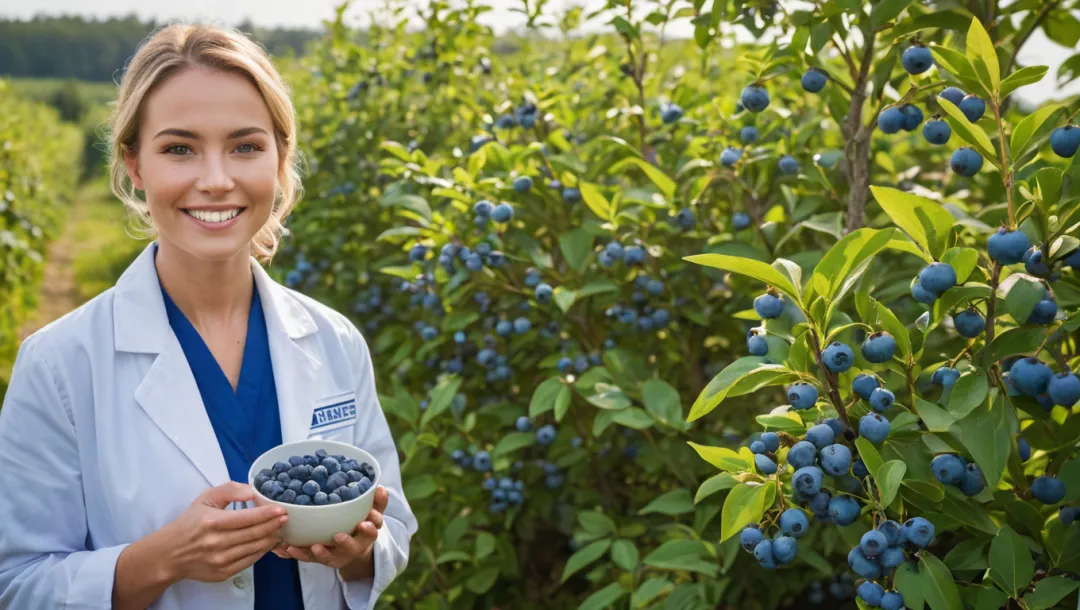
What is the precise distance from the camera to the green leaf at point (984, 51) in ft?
4.76

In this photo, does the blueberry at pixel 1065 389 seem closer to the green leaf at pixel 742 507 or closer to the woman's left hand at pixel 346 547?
the green leaf at pixel 742 507

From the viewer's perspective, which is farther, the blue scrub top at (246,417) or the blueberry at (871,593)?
the blue scrub top at (246,417)

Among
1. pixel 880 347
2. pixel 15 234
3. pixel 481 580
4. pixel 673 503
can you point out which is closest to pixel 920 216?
pixel 880 347

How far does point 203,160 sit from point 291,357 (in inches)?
15.8

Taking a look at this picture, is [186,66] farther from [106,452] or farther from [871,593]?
[871,593]

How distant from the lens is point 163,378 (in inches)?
61.4

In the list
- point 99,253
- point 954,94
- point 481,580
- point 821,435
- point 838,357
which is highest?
point 954,94

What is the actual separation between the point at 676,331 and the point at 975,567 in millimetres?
1212

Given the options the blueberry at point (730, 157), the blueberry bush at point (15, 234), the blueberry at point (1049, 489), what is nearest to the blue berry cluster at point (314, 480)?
the blueberry at point (1049, 489)

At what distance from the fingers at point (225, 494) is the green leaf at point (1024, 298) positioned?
1.18m

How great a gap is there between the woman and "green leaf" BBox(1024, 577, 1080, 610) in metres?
1.02

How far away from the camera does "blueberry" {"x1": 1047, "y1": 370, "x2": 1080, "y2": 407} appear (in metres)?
1.35

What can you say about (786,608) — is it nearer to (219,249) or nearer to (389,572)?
(389,572)

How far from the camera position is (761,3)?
2109 millimetres
